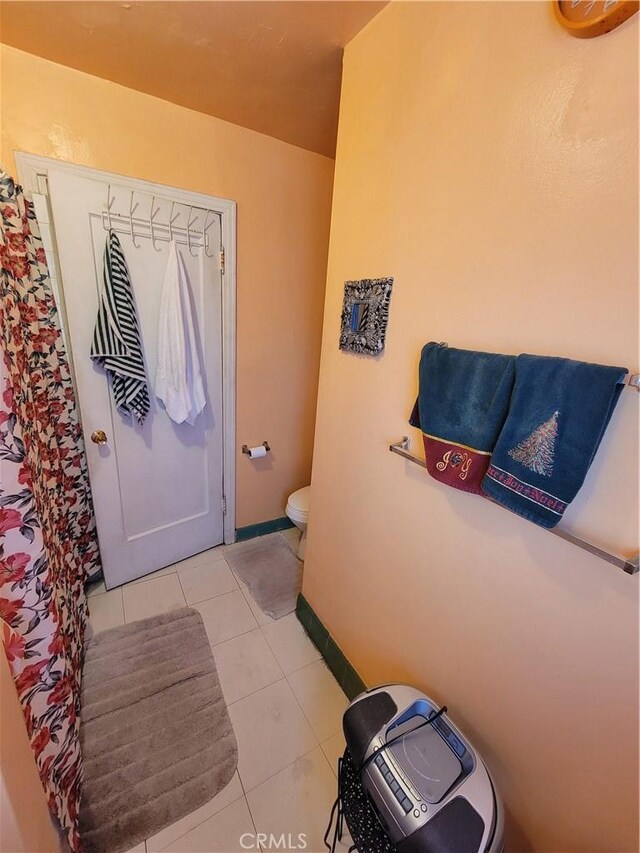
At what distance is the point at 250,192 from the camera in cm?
173

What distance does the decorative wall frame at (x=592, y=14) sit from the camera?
1.70 feet

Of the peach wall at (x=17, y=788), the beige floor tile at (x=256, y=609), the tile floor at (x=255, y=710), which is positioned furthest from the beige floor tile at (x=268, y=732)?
the peach wall at (x=17, y=788)

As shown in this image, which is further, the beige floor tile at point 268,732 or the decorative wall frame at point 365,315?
the beige floor tile at point 268,732

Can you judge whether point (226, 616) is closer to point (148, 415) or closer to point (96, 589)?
point (96, 589)

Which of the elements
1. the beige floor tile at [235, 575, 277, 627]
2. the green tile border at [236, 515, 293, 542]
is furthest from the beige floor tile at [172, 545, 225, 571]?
the beige floor tile at [235, 575, 277, 627]

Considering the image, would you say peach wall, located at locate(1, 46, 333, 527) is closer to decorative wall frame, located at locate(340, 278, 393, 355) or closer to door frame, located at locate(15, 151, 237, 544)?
door frame, located at locate(15, 151, 237, 544)

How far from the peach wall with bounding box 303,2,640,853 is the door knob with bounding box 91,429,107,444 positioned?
128 centimetres

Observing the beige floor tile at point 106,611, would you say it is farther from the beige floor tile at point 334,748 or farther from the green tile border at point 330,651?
the beige floor tile at point 334,748

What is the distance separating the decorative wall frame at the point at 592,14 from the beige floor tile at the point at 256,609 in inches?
86.5

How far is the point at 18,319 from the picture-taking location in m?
1.20

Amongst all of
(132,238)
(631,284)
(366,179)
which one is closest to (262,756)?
(631,284)

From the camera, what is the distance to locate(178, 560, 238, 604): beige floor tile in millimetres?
1884

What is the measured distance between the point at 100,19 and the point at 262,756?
259 centimetres

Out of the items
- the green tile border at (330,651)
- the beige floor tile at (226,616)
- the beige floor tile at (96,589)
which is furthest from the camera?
the beige floor tile at (96,589)
